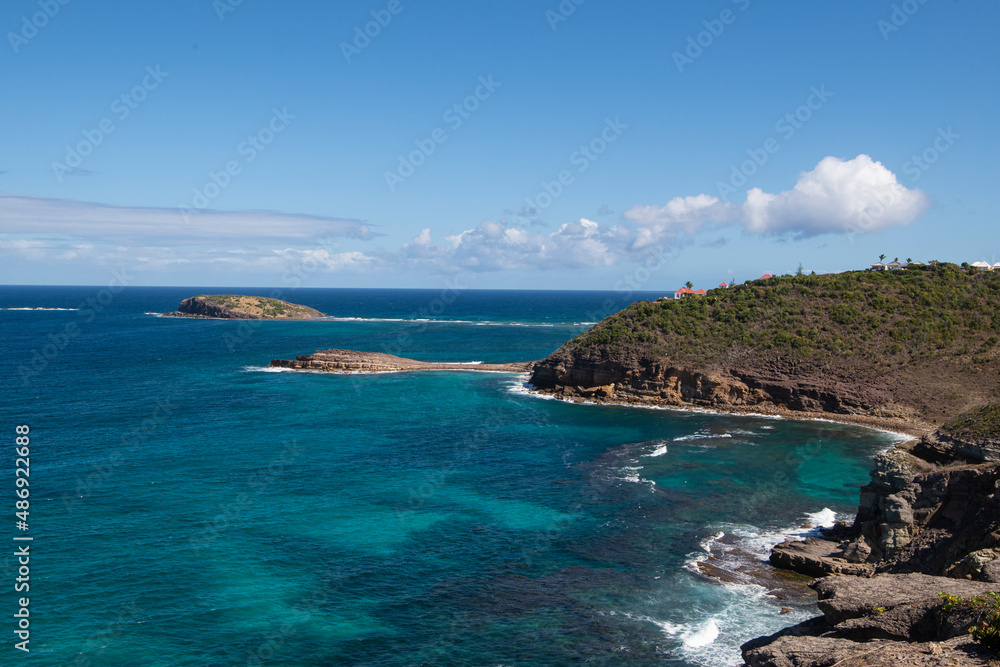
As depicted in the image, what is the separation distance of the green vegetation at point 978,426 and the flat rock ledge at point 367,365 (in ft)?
216

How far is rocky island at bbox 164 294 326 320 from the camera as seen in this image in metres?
186

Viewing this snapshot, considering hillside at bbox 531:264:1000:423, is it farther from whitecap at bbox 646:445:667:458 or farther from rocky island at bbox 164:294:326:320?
rocky island at bbox 164:294:326:320

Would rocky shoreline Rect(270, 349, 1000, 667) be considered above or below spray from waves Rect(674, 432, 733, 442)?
above

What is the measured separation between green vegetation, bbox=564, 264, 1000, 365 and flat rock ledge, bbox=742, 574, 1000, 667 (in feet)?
180

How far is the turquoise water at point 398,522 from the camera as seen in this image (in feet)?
88.8

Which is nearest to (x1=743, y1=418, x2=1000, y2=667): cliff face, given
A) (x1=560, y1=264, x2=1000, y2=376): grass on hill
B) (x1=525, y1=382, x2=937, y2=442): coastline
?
(x1=525, y1=382, x2=937, y2=442): coastline

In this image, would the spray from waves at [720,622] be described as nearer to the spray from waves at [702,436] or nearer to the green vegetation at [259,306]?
the spray from waves at [702,436]

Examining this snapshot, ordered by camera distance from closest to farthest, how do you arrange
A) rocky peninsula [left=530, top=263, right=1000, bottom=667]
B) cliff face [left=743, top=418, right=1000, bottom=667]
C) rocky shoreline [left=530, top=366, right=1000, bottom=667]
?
1. cliff face [left=743, top=418, right=1000, bottom=667]
2. rocky shoreline [left=530, top=366, right=1000, bottom=667]
3. rocky peninsula [left=530, top=263, right=1000, bottom=667]

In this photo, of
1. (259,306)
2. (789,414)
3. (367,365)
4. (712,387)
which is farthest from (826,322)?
(259,306)

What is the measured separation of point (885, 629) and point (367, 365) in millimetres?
86654

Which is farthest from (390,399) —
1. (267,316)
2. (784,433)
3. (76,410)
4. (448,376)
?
(267,316)

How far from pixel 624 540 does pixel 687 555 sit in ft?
11.6

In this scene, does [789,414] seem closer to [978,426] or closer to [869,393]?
[869,393]

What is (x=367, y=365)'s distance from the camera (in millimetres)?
98562
